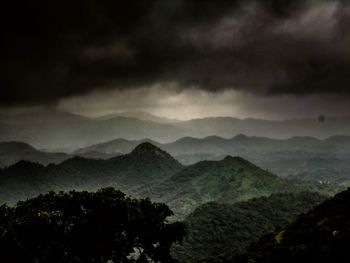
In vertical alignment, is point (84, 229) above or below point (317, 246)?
above

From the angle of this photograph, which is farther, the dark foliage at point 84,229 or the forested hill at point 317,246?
the dark foliage at point 84,229

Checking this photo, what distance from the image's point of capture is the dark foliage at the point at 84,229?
40.9 m

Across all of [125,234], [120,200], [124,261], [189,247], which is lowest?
[189,247]

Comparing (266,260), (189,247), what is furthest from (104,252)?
(189,247)

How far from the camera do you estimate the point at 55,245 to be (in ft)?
135

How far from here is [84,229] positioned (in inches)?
1726

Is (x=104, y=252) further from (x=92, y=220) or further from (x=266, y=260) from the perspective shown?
(x=266, y=260)

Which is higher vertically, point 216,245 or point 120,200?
point 120,200

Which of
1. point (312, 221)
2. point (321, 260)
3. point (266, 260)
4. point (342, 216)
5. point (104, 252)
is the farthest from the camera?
point (312, 221)

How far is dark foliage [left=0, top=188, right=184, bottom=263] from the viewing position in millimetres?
40938

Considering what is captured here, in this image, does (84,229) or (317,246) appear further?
(84,229)

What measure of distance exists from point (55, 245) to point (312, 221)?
33083mm

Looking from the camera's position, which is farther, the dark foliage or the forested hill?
Answer: the dark foliage

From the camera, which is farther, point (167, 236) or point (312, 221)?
point (312, 221)
